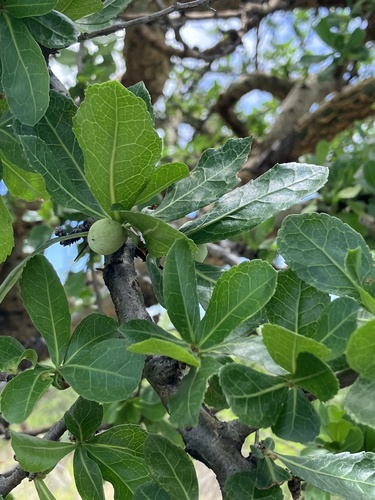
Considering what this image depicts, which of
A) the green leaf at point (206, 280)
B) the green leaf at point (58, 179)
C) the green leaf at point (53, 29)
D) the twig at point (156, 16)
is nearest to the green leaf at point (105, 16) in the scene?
the twig at point (156, 16)

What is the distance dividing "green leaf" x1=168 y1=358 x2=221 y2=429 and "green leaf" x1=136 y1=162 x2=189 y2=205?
0.19m

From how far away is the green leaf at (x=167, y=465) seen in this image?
41 centimetres

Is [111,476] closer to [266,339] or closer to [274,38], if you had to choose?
[266,339]

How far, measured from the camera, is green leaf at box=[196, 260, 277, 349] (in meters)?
0.39

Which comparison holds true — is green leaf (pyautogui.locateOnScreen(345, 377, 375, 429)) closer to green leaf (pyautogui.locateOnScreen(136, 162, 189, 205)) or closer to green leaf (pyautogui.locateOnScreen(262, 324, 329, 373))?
green leaf (pyautogui.locateOnScreen(262, 324, 329, 373))

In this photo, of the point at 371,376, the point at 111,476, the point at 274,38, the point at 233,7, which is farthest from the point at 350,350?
the point at 274,38

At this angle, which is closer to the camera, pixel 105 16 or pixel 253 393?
pixel 253 393

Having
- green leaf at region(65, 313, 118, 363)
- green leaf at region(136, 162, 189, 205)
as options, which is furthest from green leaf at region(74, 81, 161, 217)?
green leaf at region(65, 313, 118, 363)

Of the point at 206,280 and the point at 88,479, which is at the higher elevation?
the point at 206,280

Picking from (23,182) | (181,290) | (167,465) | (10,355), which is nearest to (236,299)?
(181,290)

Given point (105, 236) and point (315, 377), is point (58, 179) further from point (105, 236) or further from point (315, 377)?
point (315, 377)

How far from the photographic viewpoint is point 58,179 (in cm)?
49

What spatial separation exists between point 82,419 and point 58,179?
235mm

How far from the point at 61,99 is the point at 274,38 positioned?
4.05m
